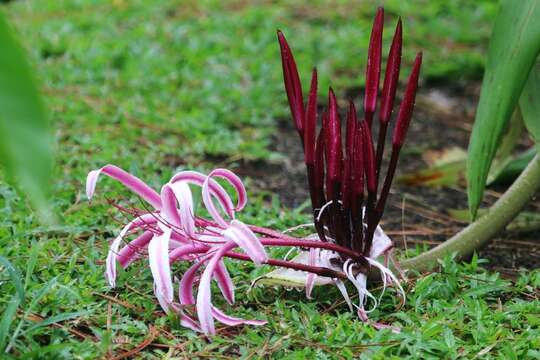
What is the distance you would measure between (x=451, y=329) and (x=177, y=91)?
8.06 ft

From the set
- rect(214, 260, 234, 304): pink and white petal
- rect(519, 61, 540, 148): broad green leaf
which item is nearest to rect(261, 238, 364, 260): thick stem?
rect(214, 260, 234, 304): pink and white petal

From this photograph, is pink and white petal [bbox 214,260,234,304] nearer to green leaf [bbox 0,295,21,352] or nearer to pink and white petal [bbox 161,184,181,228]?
pink and white petal [bbox 161,184,181,228]

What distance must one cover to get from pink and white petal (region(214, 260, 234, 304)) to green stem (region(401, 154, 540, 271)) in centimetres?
58

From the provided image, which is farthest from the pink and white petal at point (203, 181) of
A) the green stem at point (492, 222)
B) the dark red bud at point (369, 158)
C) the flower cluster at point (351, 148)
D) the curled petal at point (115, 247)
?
the green stem at point (492, 222)

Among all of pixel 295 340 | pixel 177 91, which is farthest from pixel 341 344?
pixel 177 91

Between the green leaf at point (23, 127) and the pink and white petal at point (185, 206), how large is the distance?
89 cm

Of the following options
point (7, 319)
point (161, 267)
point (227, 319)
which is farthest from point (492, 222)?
point (7, 319)

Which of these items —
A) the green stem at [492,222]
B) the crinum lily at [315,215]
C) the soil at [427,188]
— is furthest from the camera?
the soil at [427,188]

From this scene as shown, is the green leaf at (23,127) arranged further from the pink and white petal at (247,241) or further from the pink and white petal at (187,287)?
the pink and white petal at (187,287)

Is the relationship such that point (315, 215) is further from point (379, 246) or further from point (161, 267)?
point (161, 267)

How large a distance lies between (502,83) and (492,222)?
0.40 meters

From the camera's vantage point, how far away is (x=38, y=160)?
3.12ft

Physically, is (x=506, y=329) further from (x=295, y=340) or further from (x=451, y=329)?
(x=295, y=340)

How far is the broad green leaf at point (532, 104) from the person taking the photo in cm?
246
